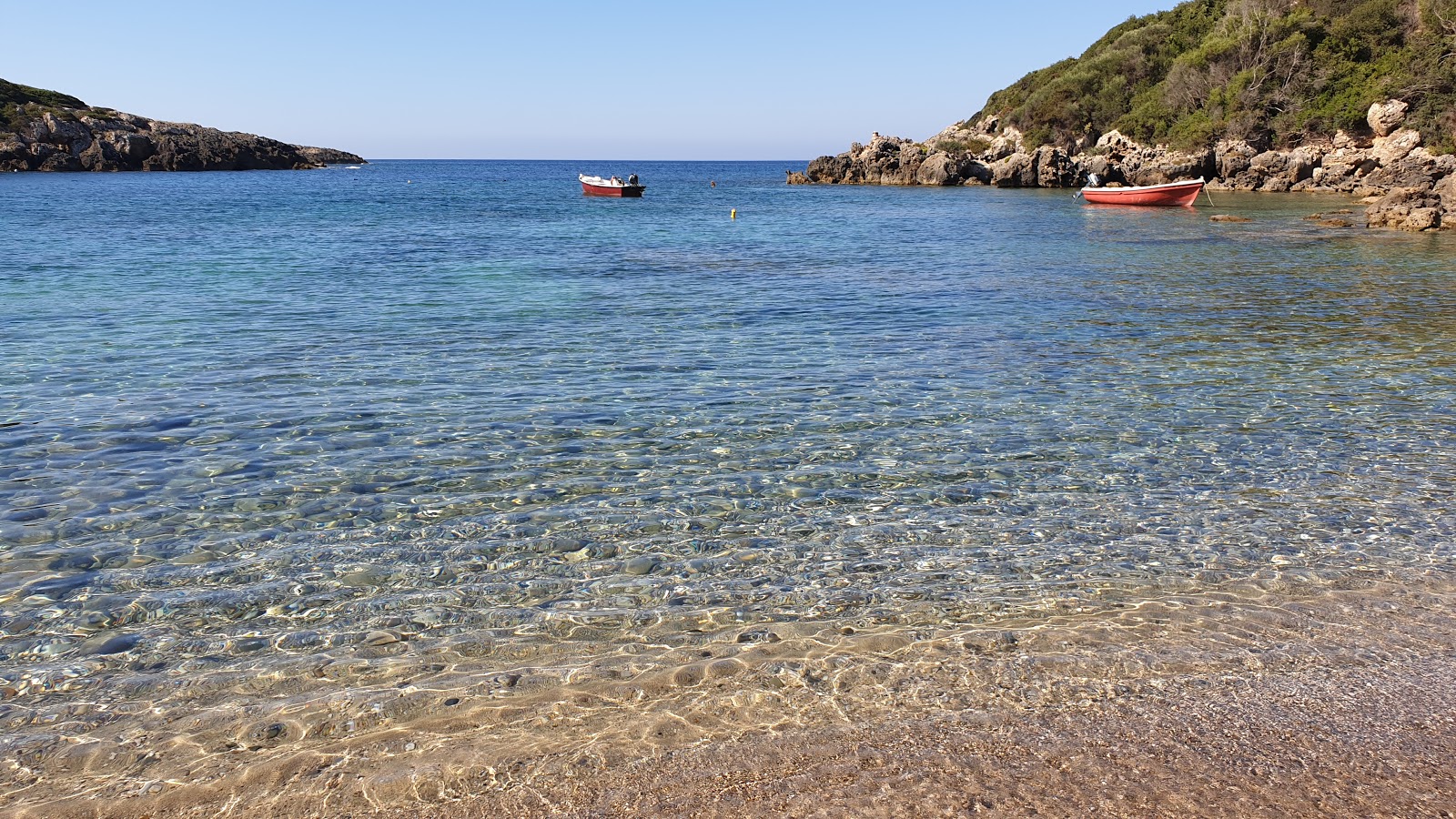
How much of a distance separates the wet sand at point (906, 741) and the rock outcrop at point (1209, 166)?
35863 millimetres

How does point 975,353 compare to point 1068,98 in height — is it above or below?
below

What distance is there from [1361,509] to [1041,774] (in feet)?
18.5

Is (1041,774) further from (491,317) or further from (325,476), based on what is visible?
(491,317)

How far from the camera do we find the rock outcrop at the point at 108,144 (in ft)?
358

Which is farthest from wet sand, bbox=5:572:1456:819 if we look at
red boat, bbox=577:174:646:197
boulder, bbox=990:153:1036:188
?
boulder, bbox=990:153:1036:188

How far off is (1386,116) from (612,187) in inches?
2073

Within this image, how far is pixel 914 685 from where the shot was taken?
17.5 feet

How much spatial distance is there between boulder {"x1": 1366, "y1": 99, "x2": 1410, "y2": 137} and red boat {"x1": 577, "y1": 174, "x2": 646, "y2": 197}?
4968 cm

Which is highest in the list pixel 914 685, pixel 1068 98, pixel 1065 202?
pixel 1068 98

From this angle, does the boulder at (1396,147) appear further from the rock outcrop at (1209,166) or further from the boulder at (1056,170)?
the boulder at (1056,170)

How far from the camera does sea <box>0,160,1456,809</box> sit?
5.20 m

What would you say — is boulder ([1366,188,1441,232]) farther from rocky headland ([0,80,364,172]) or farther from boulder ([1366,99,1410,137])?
rocky headland ([0,80,364,172])

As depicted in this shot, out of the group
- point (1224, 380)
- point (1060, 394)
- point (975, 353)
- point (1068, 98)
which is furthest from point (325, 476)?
point (1068, 98)

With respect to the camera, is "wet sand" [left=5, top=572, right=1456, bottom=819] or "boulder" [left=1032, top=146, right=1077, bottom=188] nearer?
"wet sand" [left=5, top=572, right=1456, bottom=819]
